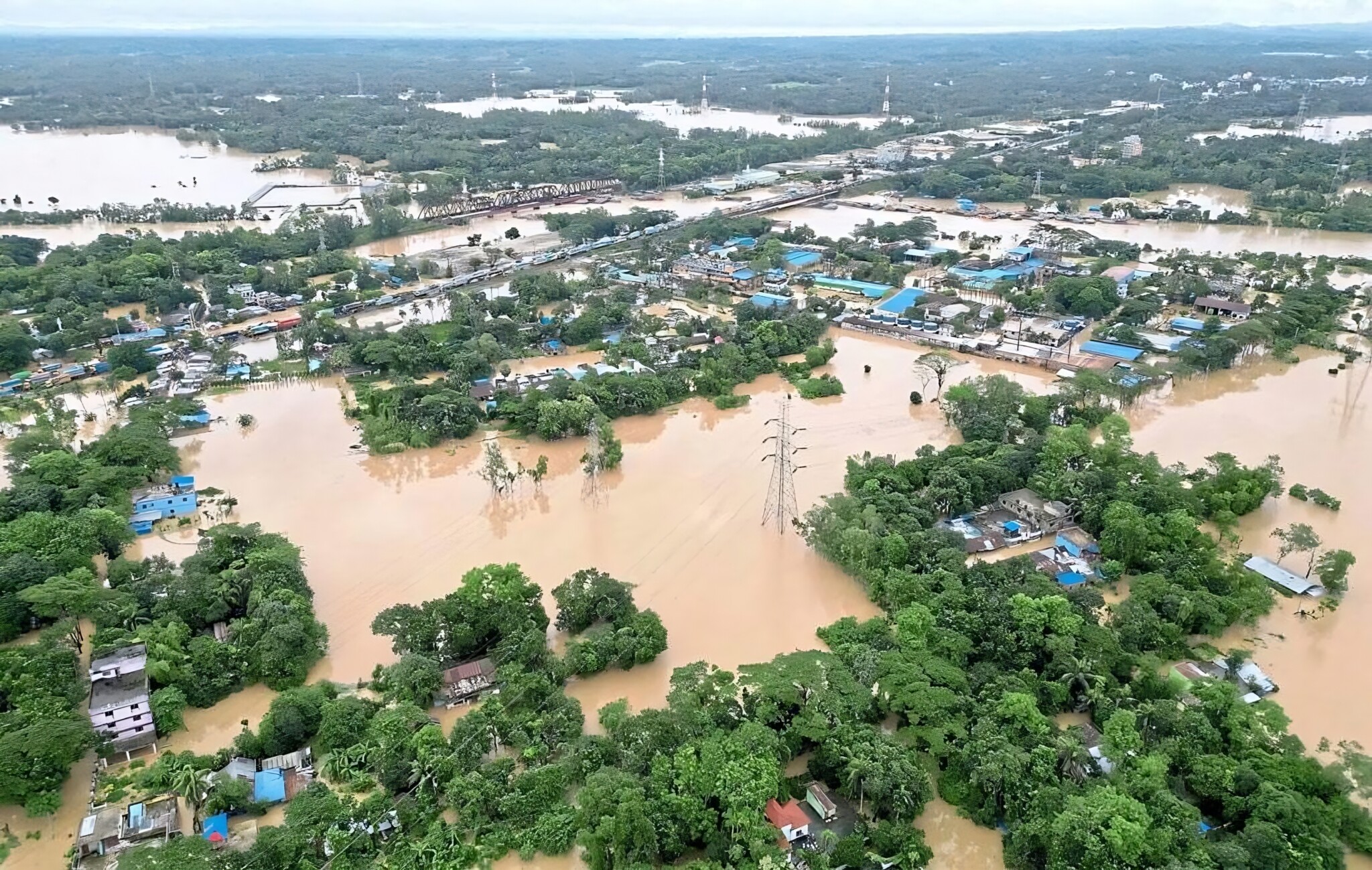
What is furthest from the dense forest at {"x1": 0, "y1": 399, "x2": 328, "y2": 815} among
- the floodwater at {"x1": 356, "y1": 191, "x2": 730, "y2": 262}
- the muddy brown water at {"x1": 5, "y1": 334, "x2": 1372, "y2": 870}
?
the floodwater at {"x1": 356, "y1": 191, "x2": 730, "y2": 262}

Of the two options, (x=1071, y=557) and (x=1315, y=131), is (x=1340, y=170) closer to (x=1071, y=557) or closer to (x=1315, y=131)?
(x=1315, y=131)

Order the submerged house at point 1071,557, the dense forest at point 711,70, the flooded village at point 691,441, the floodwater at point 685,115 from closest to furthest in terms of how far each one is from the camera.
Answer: the flooded village at point 691,441 < the submerged house at point 1071,557 < the floodwater at point 685,115 < the dense forest at point 711,70

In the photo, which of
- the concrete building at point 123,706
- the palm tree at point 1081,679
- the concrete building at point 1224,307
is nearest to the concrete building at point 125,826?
the concrete building at point 123,706

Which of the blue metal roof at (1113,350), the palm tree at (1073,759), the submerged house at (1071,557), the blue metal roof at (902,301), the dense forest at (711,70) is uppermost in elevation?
the dense forest at (711,70)

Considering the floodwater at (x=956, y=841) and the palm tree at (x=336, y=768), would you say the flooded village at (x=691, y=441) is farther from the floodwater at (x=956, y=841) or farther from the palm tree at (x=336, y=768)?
the palm tree at (x=336, y=768)

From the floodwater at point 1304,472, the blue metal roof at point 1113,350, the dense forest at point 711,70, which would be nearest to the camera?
the floodwater at point 1304,472

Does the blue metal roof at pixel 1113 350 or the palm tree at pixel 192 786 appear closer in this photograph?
the palm tree at pixel 192 786

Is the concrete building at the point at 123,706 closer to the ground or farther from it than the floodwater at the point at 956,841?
farther from it

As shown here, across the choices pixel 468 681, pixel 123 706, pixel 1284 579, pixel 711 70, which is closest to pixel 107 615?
pixel 123 706

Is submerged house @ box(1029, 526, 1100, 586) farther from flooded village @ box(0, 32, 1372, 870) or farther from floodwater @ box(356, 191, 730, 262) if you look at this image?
floodwater @ box(356, 191, 730, 262)
